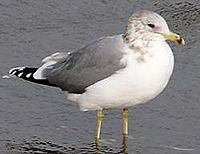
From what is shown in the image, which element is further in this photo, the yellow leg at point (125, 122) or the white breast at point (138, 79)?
the yellow leg at point (125, 122)

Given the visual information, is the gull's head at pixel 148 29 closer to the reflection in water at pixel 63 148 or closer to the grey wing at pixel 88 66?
the grey wing at pixel 88 66

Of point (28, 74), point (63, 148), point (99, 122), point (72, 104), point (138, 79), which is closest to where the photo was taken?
point (138, 79)

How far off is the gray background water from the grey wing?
0.29 meters

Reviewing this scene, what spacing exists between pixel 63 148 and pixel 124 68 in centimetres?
66

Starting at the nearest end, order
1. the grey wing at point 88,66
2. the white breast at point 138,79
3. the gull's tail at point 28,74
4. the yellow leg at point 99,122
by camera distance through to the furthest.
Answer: the white breast at point 138,79
the grey wing at point 88,66
the yellow leg at point 99,122
the gull's tail at point 28,74

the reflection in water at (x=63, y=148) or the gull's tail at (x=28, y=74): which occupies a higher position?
the gull's tail at (x=28, y=74)

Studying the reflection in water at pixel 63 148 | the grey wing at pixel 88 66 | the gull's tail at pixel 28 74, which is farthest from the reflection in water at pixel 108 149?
the gull's tail at pixel 28 74

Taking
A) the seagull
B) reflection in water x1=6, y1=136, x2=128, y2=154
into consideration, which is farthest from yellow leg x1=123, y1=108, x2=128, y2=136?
reflection in water x1=6, y1=136, x2=128, y2=154

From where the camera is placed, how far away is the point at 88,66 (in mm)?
5703

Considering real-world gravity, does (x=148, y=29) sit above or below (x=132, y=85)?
above

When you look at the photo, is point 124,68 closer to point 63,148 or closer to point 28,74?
point 63,148

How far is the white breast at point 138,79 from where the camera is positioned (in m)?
5.42

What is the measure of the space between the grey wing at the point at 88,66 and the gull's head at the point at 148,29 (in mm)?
96

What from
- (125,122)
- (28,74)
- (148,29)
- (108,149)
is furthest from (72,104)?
(148,29)
